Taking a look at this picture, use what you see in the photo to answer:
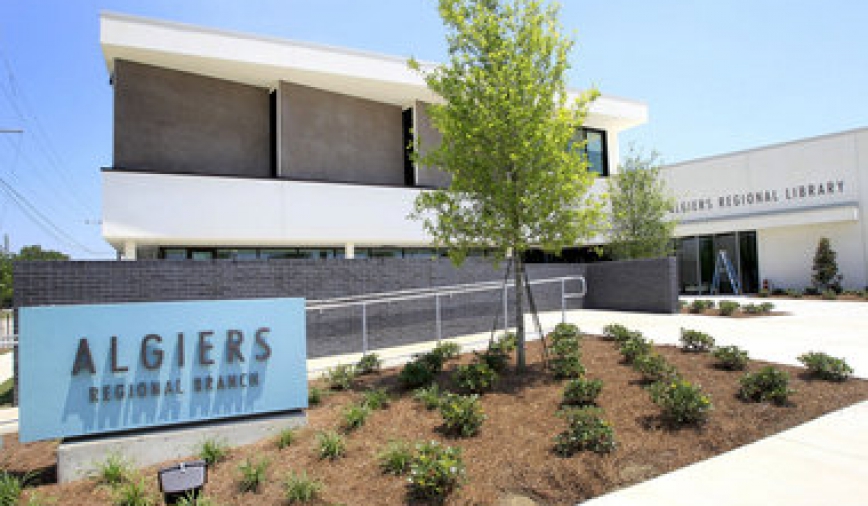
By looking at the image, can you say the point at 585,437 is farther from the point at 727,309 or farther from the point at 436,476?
→ the point at 727,309

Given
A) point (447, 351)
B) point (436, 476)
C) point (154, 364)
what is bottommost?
point (436, 476)

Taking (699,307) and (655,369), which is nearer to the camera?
(655,369)

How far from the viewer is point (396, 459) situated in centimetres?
496

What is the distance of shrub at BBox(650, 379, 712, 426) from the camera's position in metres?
5.77

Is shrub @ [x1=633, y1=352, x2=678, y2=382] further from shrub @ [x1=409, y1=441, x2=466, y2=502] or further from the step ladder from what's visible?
the step ladder

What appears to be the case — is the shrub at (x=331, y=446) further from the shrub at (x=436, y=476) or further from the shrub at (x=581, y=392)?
the shrub at (x=581, y=392)

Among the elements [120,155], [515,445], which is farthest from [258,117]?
[515,445]

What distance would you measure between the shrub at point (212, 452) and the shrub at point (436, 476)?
2088 mm

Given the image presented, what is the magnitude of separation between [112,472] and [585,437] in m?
4.42

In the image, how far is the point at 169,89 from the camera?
14.7 metres

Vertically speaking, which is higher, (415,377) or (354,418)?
(415,377)

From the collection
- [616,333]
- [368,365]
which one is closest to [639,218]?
[616,333]

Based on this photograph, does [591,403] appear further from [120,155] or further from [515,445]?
[120,155]

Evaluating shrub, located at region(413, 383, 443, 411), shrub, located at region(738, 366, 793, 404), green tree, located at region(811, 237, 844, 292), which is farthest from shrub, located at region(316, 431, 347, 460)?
green tree, located at region(811, 237, 844, 292)
